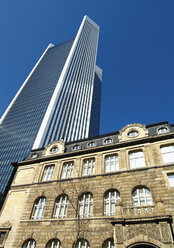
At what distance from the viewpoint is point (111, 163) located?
798 inches

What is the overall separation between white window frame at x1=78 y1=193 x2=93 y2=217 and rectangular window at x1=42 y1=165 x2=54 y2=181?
19.3 feet

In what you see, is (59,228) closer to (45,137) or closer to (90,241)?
(90,241)

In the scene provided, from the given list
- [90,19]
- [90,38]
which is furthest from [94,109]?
[90,19]

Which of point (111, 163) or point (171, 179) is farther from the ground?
point (111, 163)

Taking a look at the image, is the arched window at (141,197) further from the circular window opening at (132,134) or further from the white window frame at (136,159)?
the circular window opening at (132,134)

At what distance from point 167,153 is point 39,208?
15697 millimetres

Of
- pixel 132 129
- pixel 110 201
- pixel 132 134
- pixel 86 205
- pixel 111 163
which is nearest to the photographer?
pixel 110 201

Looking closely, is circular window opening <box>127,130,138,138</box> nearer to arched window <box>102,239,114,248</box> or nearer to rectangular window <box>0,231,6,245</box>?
arched window <box>102,239,114,248</box>

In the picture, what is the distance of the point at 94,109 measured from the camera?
121438 mm

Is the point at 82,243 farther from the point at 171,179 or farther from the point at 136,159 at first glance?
the point at 171,179

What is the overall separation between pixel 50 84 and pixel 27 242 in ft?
309

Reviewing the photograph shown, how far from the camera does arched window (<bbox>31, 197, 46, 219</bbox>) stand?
1906 centimetres

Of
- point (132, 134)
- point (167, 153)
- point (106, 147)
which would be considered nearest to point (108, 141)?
point (106, 147)

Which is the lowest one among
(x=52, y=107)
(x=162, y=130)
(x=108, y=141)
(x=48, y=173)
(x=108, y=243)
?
(x=108, y=243)
